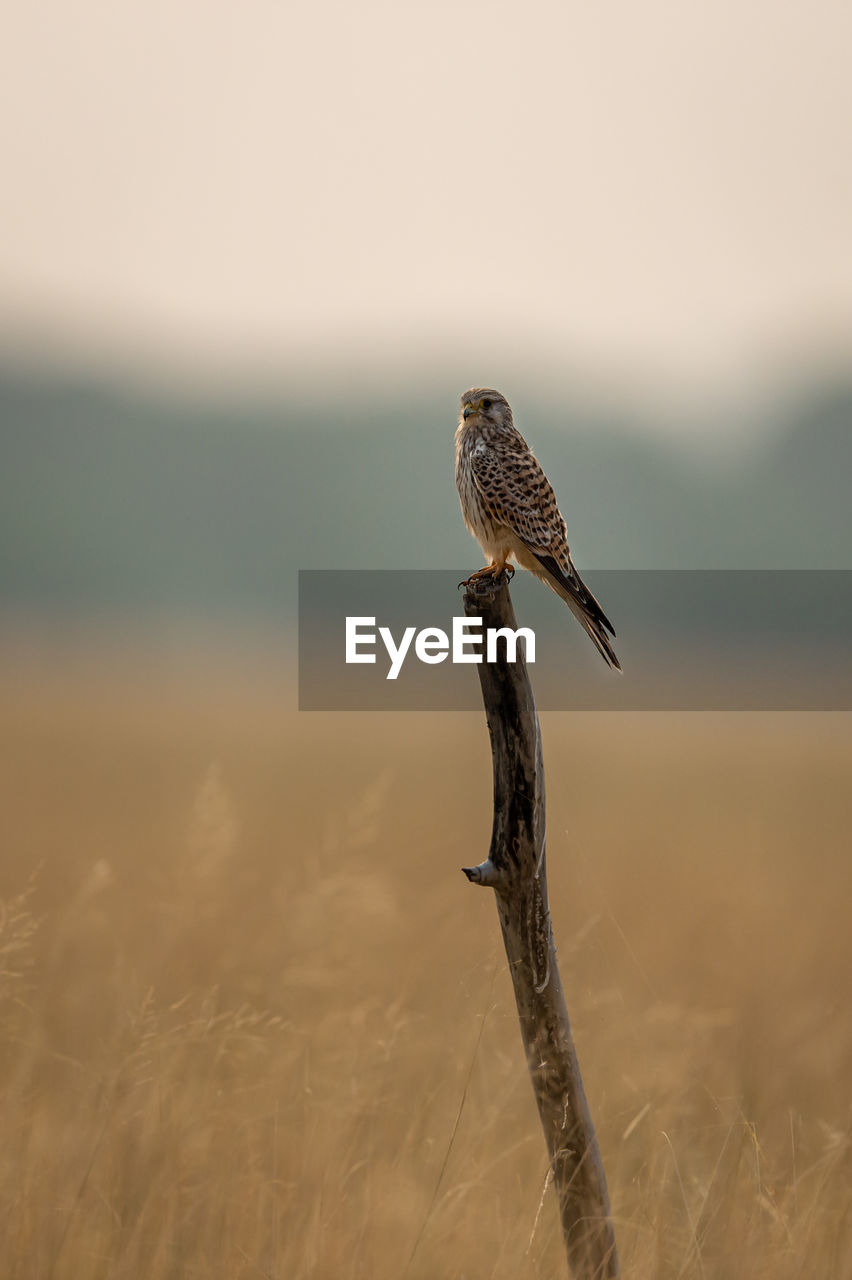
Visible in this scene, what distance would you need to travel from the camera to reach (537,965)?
2855 mm

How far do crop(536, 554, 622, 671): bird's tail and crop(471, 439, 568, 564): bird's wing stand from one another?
0.07 metres

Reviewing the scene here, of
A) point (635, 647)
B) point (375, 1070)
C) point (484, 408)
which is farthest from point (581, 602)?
point (635, 647)

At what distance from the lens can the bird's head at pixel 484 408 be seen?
5.80 meters

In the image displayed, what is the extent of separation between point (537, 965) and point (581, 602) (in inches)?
90.1

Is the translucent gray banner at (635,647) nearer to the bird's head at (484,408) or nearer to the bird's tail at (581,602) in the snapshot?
the bird's tail at (581,602)

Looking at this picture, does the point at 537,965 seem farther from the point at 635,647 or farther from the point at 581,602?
the point at 635,647

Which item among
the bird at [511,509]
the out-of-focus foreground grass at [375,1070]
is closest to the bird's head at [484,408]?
the bird at [511,509]

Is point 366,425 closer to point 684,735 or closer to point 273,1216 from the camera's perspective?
point 684,735

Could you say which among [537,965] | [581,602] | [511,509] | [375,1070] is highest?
[511,509]

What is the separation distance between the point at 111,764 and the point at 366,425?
126648 mm

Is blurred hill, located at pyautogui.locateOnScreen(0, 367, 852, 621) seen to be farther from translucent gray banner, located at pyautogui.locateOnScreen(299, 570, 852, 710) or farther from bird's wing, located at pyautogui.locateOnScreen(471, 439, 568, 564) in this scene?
bird's wing, located at pyautogui.locateOnScreen(471, 439, 568, 564)

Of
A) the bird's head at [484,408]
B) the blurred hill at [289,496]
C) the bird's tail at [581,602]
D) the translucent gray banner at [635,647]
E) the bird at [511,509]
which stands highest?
the blurred hill at [289,496]

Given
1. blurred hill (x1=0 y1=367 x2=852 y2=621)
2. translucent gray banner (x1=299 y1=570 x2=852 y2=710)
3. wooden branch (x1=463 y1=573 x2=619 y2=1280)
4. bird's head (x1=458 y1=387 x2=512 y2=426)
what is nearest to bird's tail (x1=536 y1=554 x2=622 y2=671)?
bird's head (x1=458 y1=387 x2=512 y2=426)

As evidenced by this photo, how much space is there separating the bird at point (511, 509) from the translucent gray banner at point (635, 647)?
5.14ft
